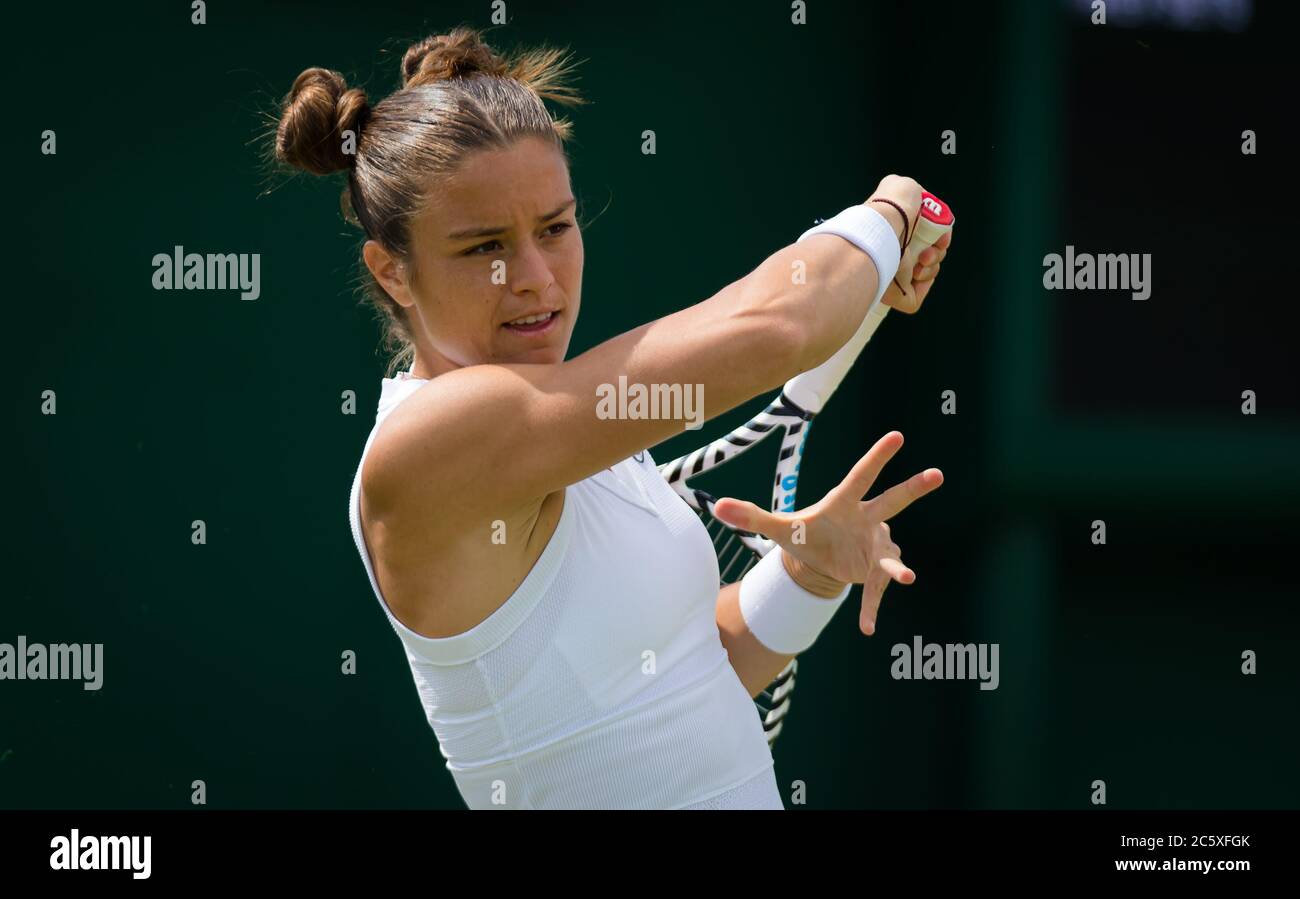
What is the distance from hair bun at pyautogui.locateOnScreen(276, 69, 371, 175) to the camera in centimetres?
214

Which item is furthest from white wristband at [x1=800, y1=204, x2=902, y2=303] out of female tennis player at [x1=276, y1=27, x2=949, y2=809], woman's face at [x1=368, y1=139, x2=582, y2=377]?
woman's face at [x1=368, y1=139, x2=582, y2=377]

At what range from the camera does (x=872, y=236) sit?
1889 millimetres

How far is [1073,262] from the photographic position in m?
3.69

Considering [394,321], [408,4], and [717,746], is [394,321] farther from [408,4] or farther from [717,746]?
[408,4]

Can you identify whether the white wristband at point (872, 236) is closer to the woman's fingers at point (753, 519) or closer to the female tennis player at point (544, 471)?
the female tennis player at point (544, 471)

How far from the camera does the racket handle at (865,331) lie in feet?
6.97

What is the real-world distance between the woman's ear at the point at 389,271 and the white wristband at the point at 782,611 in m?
0.66

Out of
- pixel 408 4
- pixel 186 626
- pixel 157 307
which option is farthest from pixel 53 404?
pixel 408 4

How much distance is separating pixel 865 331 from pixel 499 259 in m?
0.70

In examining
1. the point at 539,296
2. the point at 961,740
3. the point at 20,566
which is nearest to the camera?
the point at 539,296

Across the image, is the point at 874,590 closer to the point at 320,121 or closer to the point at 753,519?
the point at 753,519

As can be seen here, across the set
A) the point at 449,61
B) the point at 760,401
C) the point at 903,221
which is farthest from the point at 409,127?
the point at 760,401

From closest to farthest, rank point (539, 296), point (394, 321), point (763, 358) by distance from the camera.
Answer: point (763, 358) < point (539, 296) < point (394, 321)

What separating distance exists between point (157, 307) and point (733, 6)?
57.9 inches
